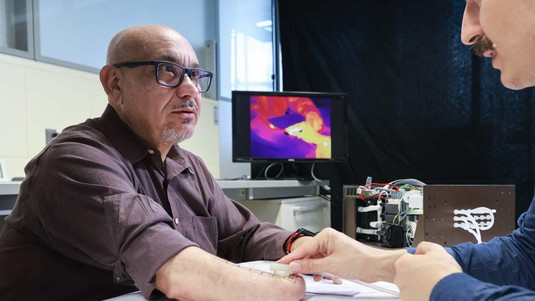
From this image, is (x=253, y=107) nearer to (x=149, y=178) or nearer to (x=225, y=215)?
(x=225, y=215)

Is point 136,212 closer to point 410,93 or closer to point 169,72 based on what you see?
point 169,72

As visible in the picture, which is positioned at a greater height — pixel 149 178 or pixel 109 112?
pixel 109 112

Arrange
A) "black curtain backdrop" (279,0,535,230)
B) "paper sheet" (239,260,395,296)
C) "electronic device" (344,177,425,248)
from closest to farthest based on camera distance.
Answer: "paper sheet" (239,260,395,296)
"electronic device" (344,177,425,248)
"black curtain backdrop" (279,0,535,230)

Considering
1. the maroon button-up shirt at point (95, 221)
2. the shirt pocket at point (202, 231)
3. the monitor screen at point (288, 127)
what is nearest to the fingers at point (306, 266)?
the maroon button-up shirt at point (95, 221)

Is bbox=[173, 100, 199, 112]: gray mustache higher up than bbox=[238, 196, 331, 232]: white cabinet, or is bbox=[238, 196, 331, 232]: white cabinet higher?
bbox=[173, 100, 199, 112]: gray mustache

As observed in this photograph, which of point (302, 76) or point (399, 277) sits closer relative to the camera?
point (399, 277)

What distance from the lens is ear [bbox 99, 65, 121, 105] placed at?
1.25 meters

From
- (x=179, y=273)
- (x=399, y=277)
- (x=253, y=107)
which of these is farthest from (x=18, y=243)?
(x=253, y=107)

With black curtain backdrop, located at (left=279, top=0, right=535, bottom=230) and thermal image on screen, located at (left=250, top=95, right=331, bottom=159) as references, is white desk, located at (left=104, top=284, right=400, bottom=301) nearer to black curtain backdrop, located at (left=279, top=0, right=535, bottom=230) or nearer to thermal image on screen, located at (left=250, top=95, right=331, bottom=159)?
thermal image on screen, located at (left=250, top=95, right=331, bottom=159)

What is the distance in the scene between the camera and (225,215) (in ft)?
4.50

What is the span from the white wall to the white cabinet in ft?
3.37

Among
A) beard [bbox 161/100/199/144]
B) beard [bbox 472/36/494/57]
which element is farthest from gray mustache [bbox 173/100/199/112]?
beard [bbox 472/36/494/57]

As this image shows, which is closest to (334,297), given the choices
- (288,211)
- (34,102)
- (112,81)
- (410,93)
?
(112,81)

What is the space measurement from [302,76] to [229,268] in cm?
304
